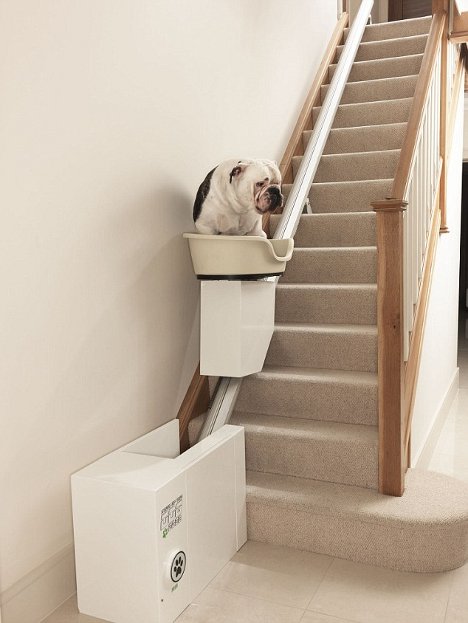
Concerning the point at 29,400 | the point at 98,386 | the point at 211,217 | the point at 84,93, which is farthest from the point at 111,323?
the point at 84,93

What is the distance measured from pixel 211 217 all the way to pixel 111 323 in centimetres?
65

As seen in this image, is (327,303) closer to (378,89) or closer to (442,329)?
(442,329)

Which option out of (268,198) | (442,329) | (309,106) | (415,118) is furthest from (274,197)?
(442,329)

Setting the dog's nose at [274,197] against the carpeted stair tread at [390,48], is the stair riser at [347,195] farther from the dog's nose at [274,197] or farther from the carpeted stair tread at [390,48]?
the carpeted stair tread at [390,48]

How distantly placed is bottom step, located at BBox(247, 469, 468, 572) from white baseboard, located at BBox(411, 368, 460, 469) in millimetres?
688

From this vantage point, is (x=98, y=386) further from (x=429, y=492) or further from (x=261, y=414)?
(x=429, y=492)

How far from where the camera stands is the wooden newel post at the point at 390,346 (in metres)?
2.35

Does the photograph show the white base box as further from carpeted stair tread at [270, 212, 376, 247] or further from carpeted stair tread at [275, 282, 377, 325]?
carpeted stair tread at [270, 212, 376, 247]

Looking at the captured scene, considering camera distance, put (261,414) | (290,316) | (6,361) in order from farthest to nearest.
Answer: (290,316)
(261,414)
(6,361)

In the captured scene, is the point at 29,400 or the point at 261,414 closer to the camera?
the point at 29,400

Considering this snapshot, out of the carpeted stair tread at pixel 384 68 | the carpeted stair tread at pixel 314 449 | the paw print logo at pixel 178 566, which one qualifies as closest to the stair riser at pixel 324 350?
the carpeted stair tread at pixel 314 449

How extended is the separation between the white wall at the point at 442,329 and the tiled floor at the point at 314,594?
0.95 m

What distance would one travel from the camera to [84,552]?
2.03m

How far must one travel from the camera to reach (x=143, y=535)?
1.92m
